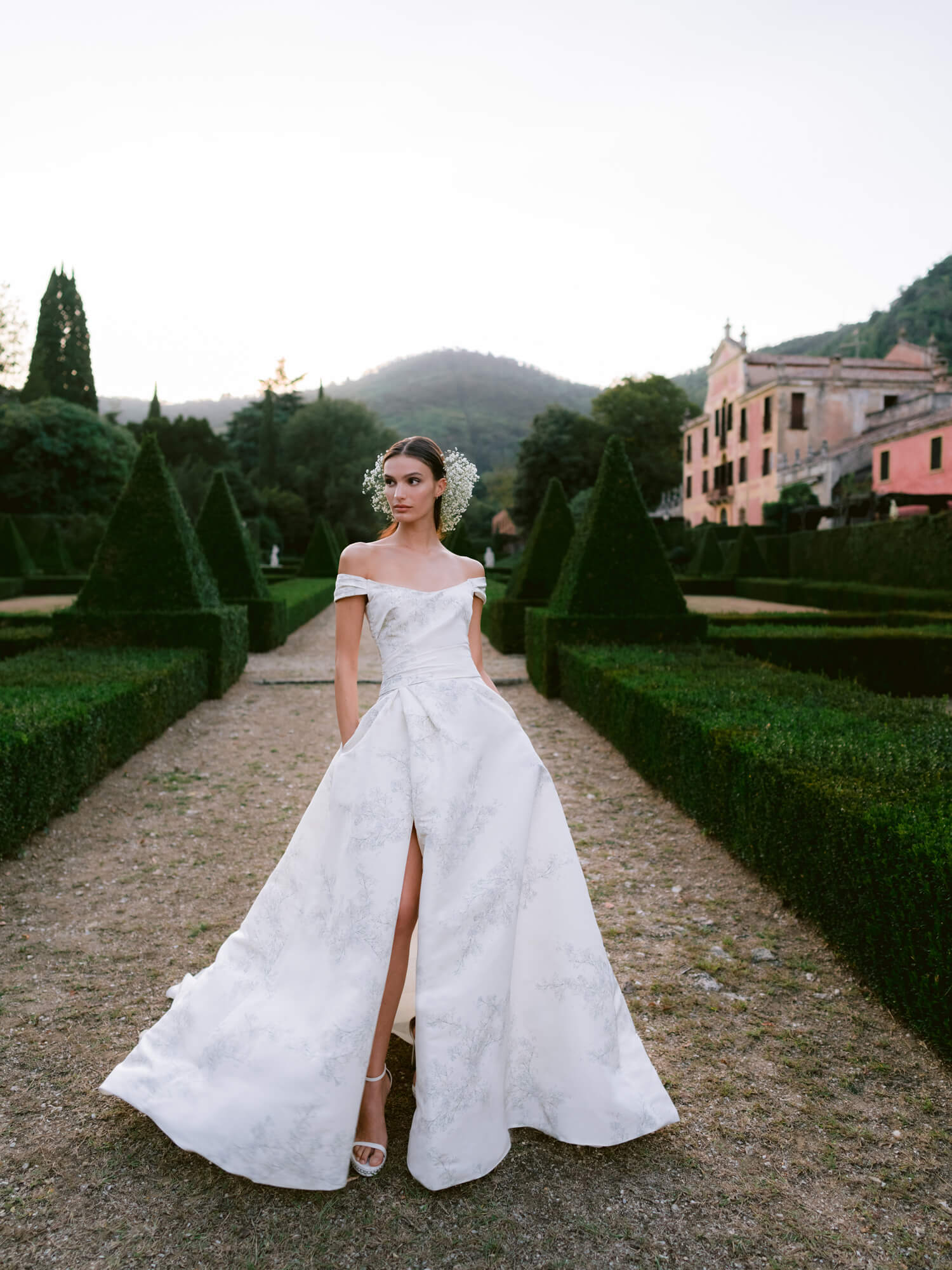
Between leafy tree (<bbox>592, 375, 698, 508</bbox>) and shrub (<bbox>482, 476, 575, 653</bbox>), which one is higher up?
leafy tree (<bbox>592, 375, 698, 508</bbox>)

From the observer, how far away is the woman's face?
8.04 ft

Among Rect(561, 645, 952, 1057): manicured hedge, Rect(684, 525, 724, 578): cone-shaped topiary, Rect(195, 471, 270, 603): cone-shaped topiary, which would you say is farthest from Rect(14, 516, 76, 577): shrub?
Rect(561, 645, 952, 1057): manicured hedge

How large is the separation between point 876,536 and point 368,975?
2060 centimetres

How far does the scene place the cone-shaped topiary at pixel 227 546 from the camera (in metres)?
13.7

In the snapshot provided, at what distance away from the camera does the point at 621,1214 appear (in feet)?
6.55

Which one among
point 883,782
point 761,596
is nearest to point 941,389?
point 761,596

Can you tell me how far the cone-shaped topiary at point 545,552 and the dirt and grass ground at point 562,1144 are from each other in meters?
9.60

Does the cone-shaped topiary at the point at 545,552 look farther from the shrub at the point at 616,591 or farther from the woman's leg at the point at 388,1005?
the woman's leg at the point at 388,1005

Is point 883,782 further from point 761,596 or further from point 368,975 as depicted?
point 761,596

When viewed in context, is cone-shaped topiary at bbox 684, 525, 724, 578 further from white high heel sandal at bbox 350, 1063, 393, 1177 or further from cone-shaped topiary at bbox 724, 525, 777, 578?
white high heel sandal at bbox 350, 1063, 393, 1177

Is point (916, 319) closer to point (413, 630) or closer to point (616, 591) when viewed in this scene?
point (616, 591)

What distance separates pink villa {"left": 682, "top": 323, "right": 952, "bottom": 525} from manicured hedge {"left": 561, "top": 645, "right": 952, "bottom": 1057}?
23700 mm

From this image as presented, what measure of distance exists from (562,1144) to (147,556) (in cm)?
868

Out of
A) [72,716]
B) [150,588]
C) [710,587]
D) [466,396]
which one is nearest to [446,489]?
[72,716]
